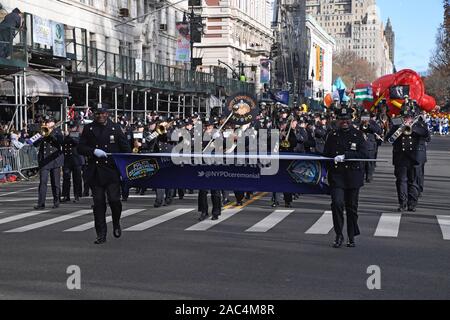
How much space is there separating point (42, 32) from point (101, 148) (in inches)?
790

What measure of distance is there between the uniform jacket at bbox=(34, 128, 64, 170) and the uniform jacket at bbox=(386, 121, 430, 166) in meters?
7.30

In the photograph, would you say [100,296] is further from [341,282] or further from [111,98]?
[111,98]

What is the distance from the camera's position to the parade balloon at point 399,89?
4462cm

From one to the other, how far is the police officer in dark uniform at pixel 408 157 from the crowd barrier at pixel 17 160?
44.9 ft

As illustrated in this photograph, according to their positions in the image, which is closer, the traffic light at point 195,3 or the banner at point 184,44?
the banner at point 184,44

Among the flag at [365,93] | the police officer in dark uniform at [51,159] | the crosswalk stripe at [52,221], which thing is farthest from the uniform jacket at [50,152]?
the flag at [365,93]

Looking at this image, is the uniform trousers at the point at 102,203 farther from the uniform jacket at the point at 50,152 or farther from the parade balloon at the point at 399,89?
the parade balloon at the point at 399,89

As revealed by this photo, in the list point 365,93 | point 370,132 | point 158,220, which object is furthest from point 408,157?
point 365,93

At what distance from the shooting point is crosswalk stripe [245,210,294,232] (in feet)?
45.1

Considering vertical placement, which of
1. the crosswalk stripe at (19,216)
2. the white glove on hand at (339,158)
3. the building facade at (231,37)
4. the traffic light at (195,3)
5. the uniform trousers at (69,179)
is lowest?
the crosswalk stripe at (19,216)

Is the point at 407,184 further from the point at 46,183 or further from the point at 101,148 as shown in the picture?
the point at 46,183

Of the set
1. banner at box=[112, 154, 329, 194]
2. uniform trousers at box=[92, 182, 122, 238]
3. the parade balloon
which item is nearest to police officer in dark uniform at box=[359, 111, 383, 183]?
banner at box=[112, 154, 329, 194]

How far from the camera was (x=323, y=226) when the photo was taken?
14047 millimetres

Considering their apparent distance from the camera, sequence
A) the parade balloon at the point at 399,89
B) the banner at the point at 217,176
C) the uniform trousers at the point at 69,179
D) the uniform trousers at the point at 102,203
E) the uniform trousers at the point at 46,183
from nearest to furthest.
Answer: the uniform trousers at the point at 102,203 → the banner at the point at 217,176 → the uniform trousers at the point at 46,183 → the uniform trousers at the point at 69,179 → the parade balloon at the point at 399,89
